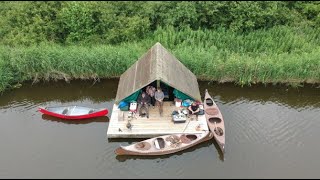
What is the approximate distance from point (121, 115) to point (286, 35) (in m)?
12.7

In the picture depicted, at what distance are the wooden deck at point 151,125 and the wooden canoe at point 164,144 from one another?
0.37 m

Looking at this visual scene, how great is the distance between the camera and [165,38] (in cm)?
2477

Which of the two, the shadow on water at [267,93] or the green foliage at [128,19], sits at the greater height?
the green foliage at [128,19]

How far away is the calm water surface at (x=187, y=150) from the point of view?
16359mm

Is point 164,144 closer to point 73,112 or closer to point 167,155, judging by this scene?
point 167,155

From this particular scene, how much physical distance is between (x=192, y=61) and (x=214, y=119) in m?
4.60

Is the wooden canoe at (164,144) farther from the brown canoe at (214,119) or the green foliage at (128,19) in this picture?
the green foliage at (128,19)

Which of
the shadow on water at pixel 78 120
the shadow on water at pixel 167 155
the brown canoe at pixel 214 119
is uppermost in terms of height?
the brown canoe at pixel 214 119

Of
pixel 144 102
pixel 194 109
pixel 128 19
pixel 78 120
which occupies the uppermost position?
pixel 128 19

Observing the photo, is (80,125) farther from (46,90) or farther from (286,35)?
(286,35)

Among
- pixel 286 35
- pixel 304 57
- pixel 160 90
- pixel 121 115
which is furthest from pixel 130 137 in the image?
pixel 286 35

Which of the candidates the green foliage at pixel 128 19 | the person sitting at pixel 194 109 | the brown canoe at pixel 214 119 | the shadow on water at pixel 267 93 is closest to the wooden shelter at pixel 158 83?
the person sitting at pixel 194 109

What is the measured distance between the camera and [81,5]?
1056 inches

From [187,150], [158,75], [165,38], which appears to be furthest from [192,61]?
[187,150]
